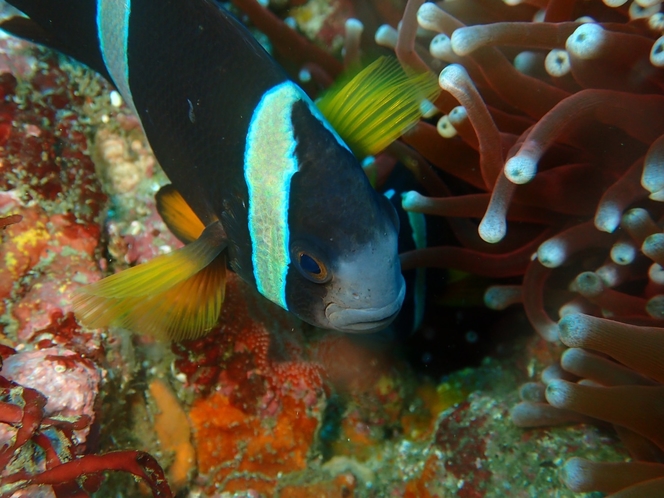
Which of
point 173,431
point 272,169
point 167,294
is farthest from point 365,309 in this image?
point 173,431

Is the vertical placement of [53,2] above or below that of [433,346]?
above

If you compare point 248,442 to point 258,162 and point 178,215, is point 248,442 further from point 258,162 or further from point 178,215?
point 258,162

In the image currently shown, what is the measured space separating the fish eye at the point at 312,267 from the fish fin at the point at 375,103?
414mm

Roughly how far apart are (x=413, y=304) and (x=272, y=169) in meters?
1.28

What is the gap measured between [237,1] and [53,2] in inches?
28.6

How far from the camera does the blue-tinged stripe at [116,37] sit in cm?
170

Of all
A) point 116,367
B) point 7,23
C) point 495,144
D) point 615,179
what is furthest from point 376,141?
point 7,23

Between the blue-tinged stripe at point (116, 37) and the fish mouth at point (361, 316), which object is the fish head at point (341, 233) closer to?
the fish mouth at point (361, 316)

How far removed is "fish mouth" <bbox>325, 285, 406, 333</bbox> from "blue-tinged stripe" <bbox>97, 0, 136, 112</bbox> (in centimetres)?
114

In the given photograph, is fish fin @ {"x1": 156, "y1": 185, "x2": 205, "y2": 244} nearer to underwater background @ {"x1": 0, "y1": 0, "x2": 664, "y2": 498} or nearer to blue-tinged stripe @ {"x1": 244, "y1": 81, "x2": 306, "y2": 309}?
underwater background @ {"x1": 0, "y1": 0, "x2": 664, "y2": 498}

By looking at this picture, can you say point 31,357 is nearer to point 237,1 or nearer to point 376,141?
point 376,141

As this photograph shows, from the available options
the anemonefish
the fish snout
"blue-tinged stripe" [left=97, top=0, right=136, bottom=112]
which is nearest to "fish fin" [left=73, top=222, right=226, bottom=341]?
the anemonefish

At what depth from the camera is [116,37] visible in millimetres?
1751

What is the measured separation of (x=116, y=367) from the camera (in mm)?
1954
